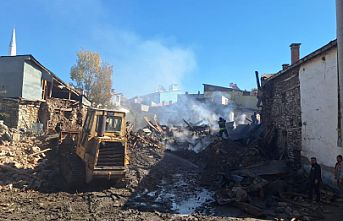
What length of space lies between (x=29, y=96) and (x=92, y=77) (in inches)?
937

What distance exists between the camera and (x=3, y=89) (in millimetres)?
24375

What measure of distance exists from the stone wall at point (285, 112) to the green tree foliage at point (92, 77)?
102ft

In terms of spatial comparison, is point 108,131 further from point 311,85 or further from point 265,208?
point 311,85

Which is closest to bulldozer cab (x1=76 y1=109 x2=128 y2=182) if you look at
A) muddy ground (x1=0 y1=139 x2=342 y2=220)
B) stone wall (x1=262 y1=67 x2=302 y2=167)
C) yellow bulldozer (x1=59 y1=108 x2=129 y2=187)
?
yellow bulldozer (x1=59 y1=108 x2=129 y2=187)

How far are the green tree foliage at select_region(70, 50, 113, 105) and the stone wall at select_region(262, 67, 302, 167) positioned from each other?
31.1 m

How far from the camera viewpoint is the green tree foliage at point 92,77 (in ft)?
155

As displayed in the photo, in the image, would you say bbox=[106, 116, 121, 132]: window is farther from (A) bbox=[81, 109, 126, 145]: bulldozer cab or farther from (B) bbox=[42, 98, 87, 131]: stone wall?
(B) bbox=[42, 98, 87, 131]: stone wall

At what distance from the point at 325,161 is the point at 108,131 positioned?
8.36 metres

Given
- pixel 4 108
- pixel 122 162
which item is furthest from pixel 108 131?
pixel 4 108

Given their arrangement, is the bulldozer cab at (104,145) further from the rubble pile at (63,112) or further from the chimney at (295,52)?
the rubble pile at (63,112)

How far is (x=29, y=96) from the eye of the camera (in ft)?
81.4

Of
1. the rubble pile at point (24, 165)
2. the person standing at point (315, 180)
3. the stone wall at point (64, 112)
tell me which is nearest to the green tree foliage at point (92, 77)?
the stone wall at point (64, 112)

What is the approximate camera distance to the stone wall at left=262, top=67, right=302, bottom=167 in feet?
50.9

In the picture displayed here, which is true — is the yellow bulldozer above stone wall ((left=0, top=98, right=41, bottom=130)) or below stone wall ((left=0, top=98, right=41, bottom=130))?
below
